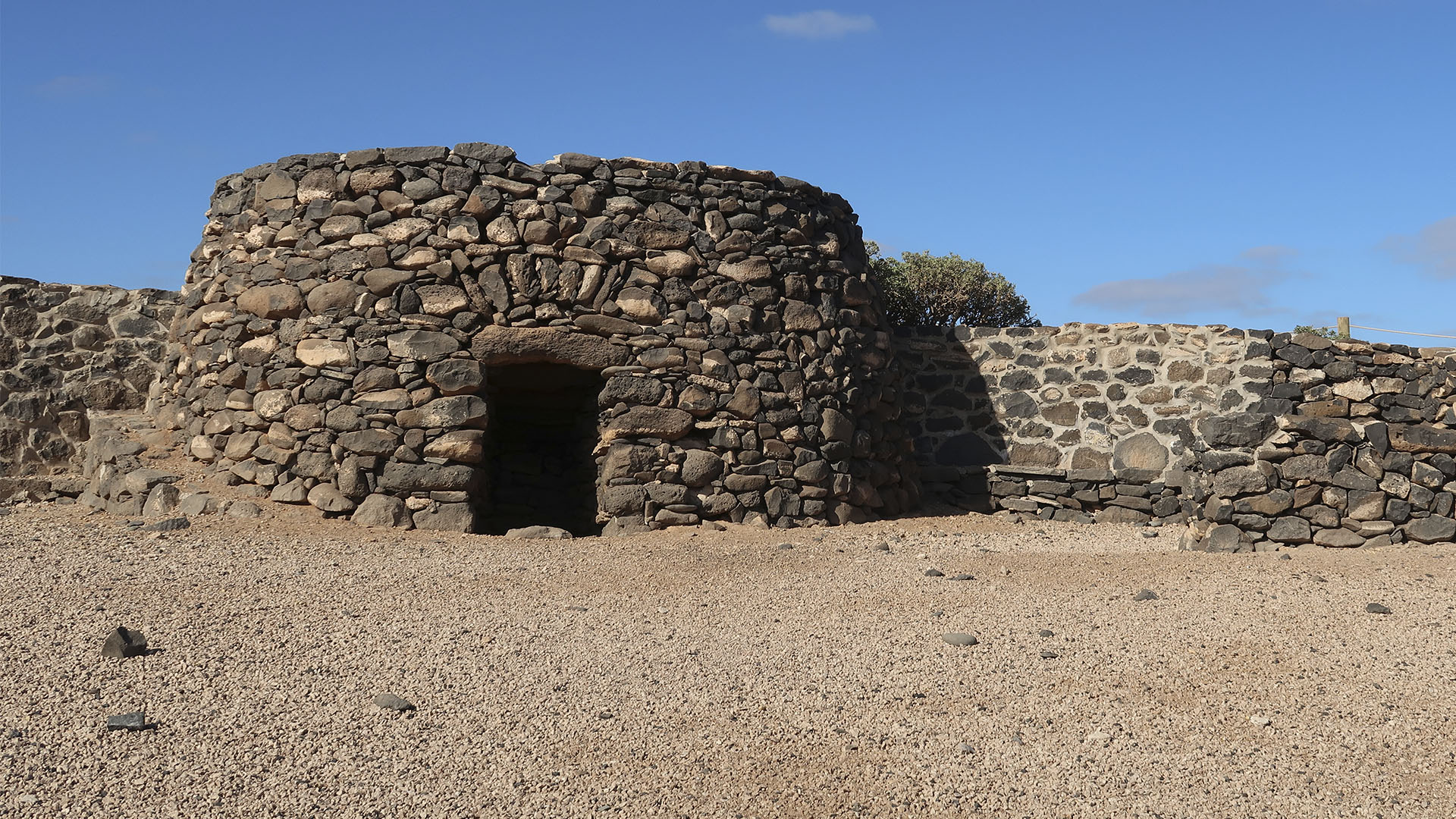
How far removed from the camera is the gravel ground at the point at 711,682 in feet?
11.8

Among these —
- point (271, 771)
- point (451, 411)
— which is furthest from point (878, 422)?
point (271, 771)

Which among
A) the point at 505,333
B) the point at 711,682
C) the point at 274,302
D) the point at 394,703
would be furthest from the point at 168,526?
the point at 711,682

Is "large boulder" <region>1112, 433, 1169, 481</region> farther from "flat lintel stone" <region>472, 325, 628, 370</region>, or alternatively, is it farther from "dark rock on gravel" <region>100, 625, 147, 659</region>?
"dark rock on gravel" <region>100, 625, 147, 659</region>

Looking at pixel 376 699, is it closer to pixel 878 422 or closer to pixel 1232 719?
pixel 1232 719

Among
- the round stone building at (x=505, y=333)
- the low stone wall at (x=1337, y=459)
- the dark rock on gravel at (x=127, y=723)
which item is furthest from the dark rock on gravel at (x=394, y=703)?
the low stone wall at (x=1337, y=459)

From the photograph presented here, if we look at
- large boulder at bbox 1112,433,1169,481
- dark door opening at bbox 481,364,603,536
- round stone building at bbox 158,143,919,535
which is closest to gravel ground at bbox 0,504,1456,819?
round stone building at bbox 158,143,919,535

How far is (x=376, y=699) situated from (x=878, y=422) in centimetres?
563

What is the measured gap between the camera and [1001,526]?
29.0 ft

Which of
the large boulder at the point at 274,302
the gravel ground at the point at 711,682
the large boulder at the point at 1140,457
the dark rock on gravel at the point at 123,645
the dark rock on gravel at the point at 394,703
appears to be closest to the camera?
the gravel ground at the point at 711,682

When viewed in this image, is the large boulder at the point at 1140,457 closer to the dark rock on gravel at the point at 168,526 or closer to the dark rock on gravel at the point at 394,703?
the dark rock on gravel at the point at 394,703

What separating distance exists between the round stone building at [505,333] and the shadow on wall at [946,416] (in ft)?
5.46

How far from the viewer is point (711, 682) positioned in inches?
181

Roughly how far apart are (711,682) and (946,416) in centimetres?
625

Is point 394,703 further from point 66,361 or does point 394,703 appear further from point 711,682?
point 66,361
